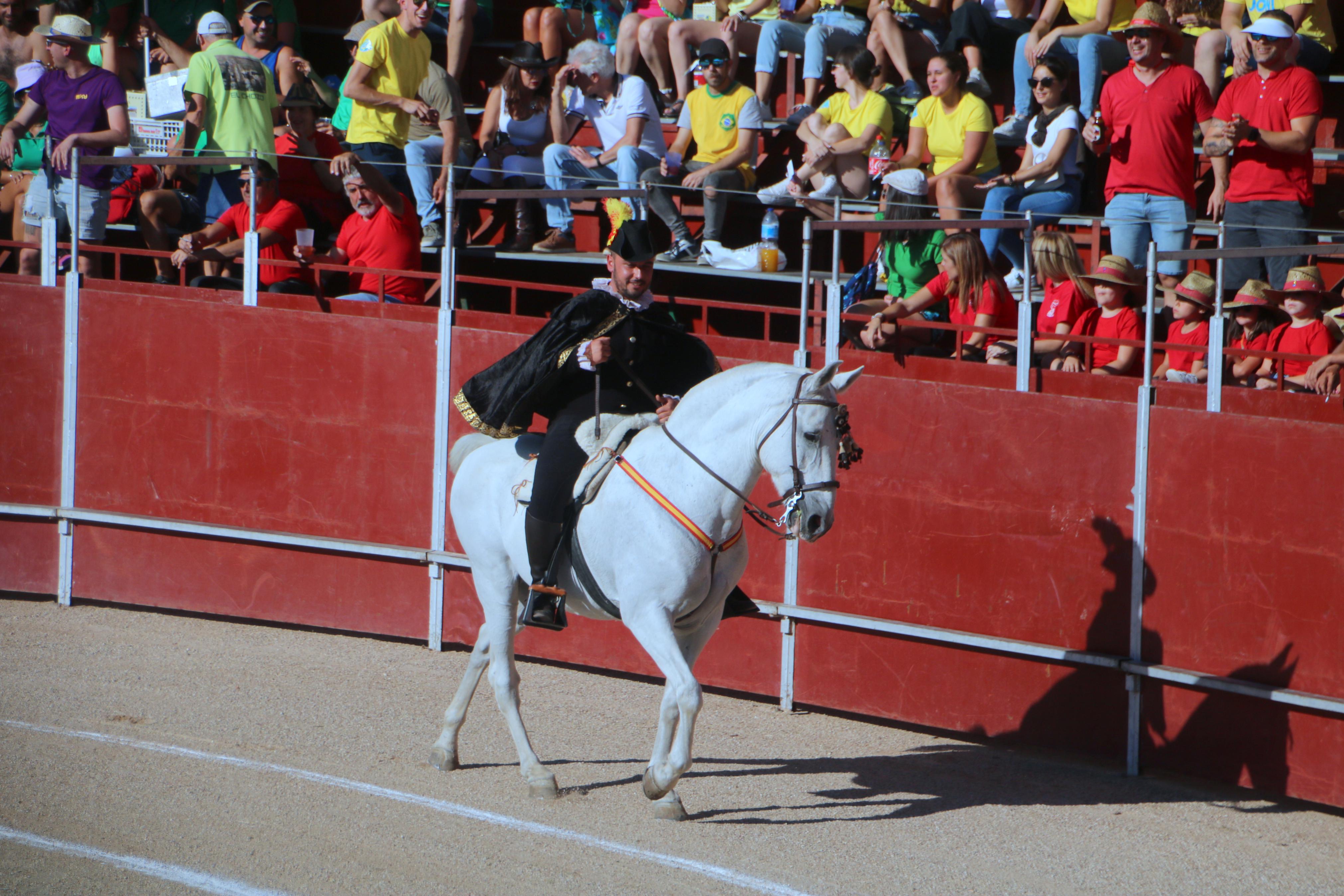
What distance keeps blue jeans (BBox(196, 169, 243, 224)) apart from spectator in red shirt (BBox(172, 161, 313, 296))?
1.81 ft

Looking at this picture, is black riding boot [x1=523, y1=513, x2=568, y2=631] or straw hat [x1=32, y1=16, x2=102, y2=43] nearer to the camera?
black riding boot [x1=523, y1=513, x2=568, y2=631]

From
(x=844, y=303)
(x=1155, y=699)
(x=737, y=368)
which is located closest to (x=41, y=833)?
(x=737, y=368)

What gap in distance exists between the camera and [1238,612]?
6949mm

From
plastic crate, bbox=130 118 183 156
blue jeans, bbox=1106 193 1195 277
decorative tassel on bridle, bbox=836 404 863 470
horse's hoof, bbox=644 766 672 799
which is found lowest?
horse's hoof, bbox=644 766 672 799

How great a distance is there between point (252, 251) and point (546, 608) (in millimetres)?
4518

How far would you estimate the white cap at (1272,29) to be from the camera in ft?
31.7

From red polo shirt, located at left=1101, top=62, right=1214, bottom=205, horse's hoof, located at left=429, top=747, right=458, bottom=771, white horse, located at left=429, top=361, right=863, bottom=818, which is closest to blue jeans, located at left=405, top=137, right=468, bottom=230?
red polo shirt, located at left=1101, top=62, right=1214, bottom=205

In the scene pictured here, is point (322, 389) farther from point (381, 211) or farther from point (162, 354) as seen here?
point (381, 211)

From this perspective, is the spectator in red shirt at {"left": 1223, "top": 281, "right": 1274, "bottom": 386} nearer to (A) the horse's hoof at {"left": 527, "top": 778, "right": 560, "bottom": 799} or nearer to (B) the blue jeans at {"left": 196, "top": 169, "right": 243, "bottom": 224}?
(A) the horse's hoof at {"left": 527, "top": 778, "right": 560, "bottom": 799}

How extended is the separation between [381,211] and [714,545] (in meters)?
5.83

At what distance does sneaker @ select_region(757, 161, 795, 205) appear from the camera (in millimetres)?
10156

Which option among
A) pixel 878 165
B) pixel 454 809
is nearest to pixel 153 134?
pixel 878 165

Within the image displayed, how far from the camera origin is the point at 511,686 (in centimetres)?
695

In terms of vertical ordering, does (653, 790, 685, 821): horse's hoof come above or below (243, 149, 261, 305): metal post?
below
